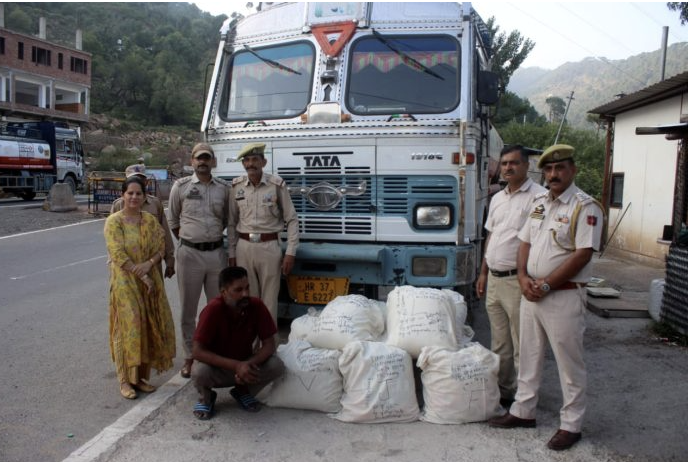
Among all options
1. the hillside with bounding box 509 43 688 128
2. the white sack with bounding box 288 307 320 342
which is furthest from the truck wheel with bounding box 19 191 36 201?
the hillside with bounding box 509 43 688 128

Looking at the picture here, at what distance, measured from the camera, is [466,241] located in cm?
514

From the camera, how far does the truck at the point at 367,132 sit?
5.10 metres

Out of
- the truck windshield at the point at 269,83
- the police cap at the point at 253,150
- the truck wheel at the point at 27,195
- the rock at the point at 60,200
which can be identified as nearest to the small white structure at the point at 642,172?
the truck windshield at the point at 269,83

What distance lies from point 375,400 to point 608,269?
29.0 ft

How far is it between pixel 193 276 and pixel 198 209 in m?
0.55

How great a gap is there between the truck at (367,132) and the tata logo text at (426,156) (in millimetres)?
17

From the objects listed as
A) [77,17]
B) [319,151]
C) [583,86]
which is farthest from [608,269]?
[583,86]

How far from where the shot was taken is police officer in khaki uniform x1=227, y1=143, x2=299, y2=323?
4961 millimetres

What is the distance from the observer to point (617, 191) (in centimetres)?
1372

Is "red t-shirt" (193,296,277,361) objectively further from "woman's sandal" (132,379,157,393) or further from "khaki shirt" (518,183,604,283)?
"khaki shirt" (518,183,604,283)

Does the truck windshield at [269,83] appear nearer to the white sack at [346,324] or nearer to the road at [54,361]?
the white sack at [346,324]

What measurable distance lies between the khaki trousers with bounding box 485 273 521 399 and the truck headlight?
3.01 ft

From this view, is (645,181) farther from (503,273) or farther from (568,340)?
(568,340)

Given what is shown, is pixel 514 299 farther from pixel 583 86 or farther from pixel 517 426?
pixel 583 86
